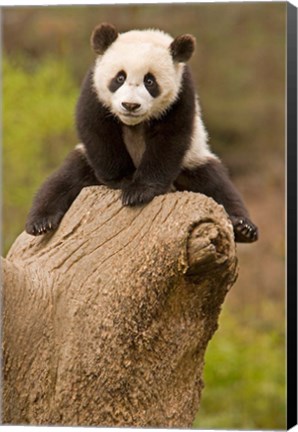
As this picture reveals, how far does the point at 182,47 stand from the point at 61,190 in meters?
0.94

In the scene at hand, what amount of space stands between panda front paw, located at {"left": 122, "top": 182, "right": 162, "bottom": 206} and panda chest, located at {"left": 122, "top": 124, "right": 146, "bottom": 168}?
393 millimetres

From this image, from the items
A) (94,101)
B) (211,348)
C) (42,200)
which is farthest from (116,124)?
(211,348)

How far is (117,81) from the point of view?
479cm

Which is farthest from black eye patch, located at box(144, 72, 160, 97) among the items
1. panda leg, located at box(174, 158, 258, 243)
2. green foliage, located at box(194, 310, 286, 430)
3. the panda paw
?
green foliage, located at box(194, 310, 286, 430)

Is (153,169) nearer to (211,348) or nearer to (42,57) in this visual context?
(211,348)

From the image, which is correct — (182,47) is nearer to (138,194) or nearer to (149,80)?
(149,80)

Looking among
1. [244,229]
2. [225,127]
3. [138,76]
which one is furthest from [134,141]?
[225,127]

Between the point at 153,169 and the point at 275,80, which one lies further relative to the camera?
the point at 275,80

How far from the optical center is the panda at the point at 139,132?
4.75 m

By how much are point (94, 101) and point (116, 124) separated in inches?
6.2

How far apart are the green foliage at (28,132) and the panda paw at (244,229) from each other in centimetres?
286

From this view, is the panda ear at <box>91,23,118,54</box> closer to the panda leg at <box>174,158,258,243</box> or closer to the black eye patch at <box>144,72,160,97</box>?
the black eye patch at <box>144,72,160,97</box>

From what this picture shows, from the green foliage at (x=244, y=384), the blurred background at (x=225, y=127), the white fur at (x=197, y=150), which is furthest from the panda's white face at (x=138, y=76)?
the green foliage at (x=244, y=384)

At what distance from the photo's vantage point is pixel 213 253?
166 inches
